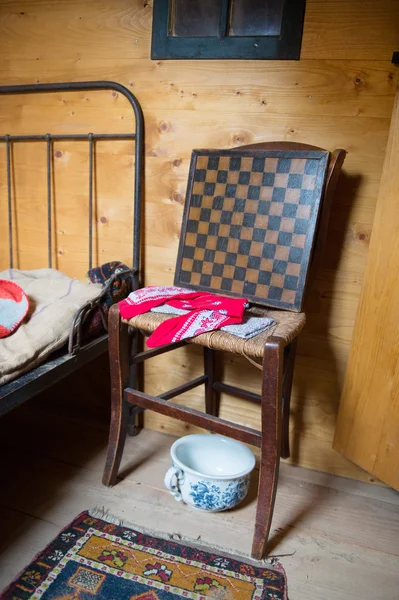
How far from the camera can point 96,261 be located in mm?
1679

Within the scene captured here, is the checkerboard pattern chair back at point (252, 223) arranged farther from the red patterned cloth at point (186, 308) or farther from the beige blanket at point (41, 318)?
the beige blanket at point (41, 318)

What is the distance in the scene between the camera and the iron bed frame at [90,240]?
1100mm

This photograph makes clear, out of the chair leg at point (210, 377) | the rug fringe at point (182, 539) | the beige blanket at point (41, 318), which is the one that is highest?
the beige blanket at point (41, 318)

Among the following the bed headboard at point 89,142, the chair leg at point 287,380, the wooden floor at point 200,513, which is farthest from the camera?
the bed headboard at point 89,142

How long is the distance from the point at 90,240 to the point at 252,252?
2.10 ft

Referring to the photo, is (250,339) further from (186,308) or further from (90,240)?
(90,240)

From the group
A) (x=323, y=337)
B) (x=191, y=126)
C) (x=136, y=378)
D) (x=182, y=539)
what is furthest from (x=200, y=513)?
(x=191, y=126)

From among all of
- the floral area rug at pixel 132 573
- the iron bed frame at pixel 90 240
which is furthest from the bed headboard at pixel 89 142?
the floral area rug at pixel 132 573

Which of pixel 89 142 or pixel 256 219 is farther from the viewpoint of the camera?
pixel 89 142

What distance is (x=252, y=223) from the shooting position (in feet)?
4.29

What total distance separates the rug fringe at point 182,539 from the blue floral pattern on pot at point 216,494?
0.09 meters

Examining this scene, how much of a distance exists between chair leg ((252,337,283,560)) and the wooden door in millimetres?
421

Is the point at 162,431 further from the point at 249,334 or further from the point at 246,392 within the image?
the point at 249,334

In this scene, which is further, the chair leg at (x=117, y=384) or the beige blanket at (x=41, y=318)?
the chair leg at (x=117, y=384)
